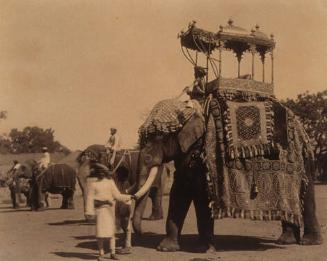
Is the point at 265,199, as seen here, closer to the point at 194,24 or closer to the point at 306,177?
the point at 306,177

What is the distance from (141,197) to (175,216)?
1.89 feet

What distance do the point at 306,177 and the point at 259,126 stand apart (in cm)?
116

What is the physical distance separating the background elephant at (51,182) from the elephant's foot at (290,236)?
10672mm

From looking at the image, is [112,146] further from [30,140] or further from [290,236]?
[30,140]

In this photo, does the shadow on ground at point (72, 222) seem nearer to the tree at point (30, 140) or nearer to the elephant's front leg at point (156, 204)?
the elephant's front leg at point (156, 204)

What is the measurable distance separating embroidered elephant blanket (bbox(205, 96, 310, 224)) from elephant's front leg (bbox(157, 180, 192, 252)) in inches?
23.0

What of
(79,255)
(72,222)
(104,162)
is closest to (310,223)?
(79,255)

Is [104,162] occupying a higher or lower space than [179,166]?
higher

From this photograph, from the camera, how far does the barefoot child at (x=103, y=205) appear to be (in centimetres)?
714

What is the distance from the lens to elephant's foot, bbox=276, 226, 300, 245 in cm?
888

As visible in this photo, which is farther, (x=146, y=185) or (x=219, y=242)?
(x=219, y=242)

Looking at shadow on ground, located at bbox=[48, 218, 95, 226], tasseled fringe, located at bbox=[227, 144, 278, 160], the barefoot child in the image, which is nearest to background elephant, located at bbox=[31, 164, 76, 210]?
shadow on ground, located at bbox=[48, 218, 95, 226]

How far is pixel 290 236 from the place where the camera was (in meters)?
8.91

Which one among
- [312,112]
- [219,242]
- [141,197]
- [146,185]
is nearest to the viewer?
[146,185]
